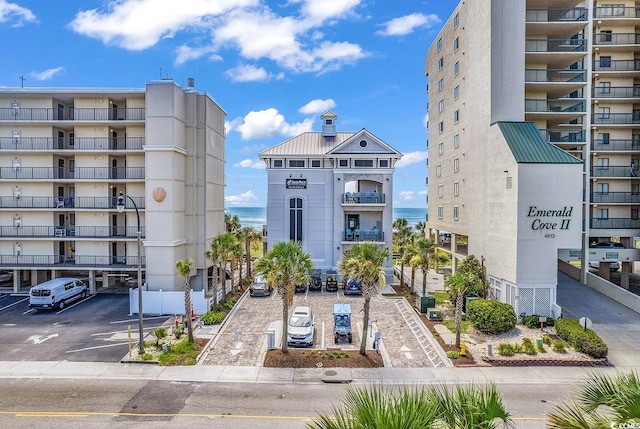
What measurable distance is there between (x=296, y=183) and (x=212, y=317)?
1645cm

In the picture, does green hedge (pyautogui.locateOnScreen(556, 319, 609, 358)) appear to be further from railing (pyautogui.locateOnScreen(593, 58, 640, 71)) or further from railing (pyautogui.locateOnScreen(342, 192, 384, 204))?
railing (pyautogui.locateOnScreen(593, 58, 640, 71))

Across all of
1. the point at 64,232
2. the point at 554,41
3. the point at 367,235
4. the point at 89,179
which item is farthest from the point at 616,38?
the point at 64,232

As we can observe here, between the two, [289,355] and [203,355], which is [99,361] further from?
[289,355]

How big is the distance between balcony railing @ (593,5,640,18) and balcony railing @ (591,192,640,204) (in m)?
15.7

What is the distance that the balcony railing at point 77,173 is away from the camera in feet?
101

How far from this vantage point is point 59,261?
3117 centimetres

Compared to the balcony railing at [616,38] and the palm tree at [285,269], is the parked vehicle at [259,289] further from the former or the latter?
the balcony railing at [616,38]

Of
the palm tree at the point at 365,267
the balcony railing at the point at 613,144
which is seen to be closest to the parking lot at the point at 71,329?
the palm tree at the point at 365,267

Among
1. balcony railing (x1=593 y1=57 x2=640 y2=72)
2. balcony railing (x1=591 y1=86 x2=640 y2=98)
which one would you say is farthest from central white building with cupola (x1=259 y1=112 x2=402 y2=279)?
balcony railing (x1=593 y1=57 x2=640 y2=72)

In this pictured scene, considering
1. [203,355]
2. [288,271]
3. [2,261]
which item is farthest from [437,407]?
[2,261]

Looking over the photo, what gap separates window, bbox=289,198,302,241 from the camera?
35.8 meters

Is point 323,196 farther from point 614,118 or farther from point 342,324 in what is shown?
point 614,118

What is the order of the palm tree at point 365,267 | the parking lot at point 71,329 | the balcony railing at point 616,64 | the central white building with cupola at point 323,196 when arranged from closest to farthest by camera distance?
the palm tree at point 365,267 → the parking lot at point 71,329 → the balcony railing at point 616,64 → the central white building with cupola at point 323,196

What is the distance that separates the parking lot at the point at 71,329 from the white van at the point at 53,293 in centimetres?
60
